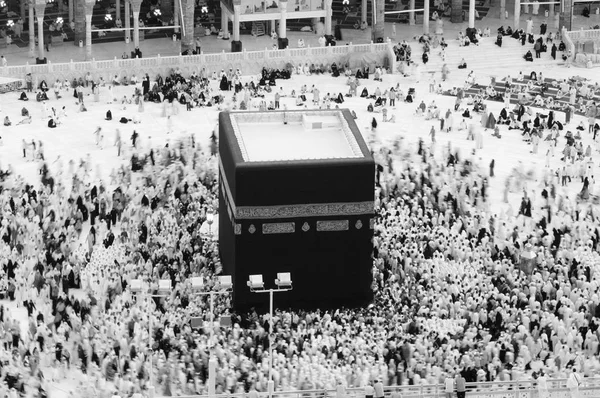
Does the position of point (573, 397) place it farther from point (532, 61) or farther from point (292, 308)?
point (532, 61)

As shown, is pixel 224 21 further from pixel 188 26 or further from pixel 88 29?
pixel 88 29

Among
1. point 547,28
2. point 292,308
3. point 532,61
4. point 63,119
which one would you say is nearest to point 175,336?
point 292,308

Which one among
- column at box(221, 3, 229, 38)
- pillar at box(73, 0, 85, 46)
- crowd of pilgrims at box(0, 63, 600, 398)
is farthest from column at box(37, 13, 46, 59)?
crowd of pilgrims at box(0, 63, 600, 398)

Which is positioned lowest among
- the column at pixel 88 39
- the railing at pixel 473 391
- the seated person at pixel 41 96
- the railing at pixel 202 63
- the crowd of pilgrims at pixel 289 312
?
the railing at pixel 473 391

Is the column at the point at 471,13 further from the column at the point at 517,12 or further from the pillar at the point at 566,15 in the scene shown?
the pillar at the point at 566,15

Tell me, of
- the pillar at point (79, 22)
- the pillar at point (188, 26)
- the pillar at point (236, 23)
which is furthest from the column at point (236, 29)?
the pillar at point (79, 22)

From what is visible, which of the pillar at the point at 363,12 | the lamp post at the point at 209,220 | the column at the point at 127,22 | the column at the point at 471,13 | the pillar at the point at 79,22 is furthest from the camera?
the pillar at the point at 363,12

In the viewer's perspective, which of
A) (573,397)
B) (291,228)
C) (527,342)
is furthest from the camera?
(291,228)
